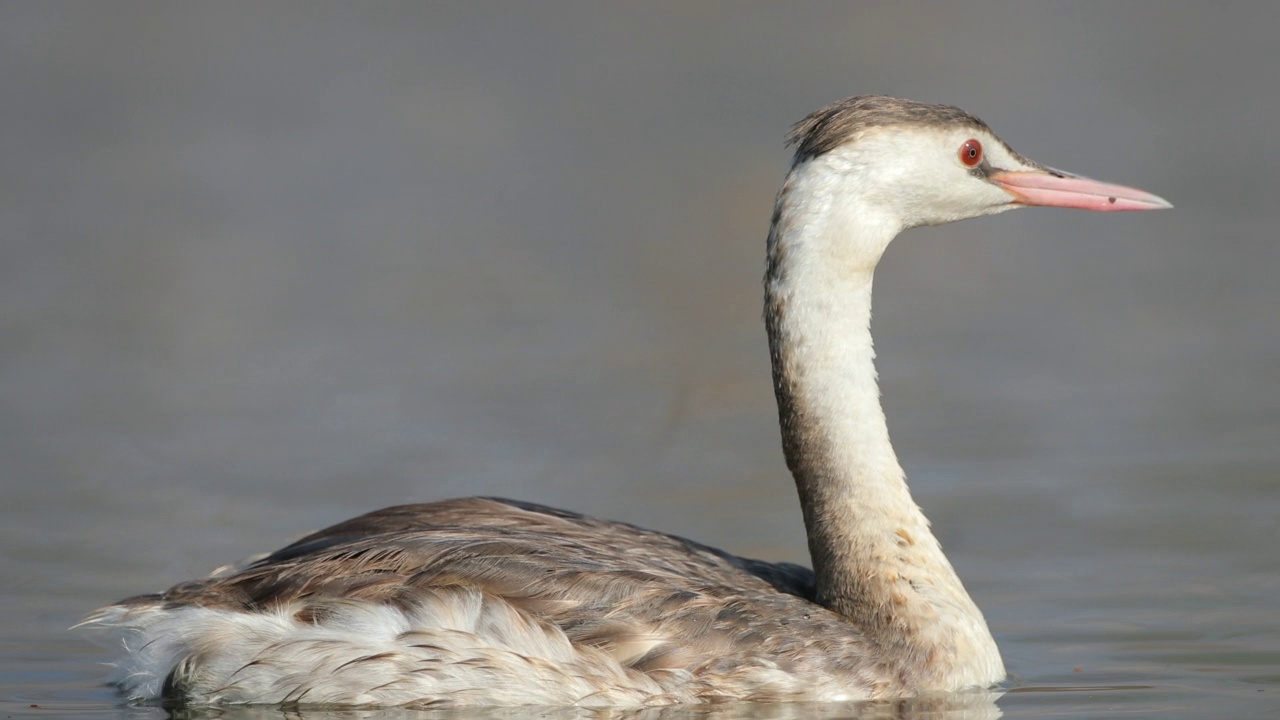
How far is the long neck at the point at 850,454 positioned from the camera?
857cm

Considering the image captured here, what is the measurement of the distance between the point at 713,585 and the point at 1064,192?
7.09 ft

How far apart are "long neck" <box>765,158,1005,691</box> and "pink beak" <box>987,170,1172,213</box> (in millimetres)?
550

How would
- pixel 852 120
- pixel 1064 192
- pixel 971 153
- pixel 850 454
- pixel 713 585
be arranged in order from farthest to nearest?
pixel 1064 192 < pixel 971 153 < pixel 850 454 < pixel 852 120 < pixel 713 585

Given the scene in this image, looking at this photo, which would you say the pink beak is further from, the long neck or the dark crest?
the long neck

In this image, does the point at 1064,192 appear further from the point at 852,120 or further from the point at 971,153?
the point at 852,120

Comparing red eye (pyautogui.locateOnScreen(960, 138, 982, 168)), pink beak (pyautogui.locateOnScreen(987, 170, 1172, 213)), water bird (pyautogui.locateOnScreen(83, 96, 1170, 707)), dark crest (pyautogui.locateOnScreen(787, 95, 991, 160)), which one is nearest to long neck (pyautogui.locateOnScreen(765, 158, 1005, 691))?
water bird (pyautogui.locateOnScreen(83, 96, 1170, 707))

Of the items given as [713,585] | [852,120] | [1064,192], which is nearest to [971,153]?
[1064,192]

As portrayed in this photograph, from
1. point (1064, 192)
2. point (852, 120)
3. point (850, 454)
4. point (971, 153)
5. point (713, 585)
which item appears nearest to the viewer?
point (713, 585)

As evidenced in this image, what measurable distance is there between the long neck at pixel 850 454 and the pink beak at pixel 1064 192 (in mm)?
550

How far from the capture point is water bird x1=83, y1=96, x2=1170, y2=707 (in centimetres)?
811

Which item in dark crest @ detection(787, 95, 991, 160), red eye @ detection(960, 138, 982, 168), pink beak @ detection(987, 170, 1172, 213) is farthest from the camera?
pink beak @ detection(987, 170, 1172, 213)

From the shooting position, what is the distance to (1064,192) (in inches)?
355

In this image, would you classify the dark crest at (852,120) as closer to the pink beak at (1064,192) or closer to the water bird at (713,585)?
the water bird at (713,585)

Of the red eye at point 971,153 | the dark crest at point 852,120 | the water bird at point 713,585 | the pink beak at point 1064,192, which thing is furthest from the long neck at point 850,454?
the pink beak at point 1064,192
